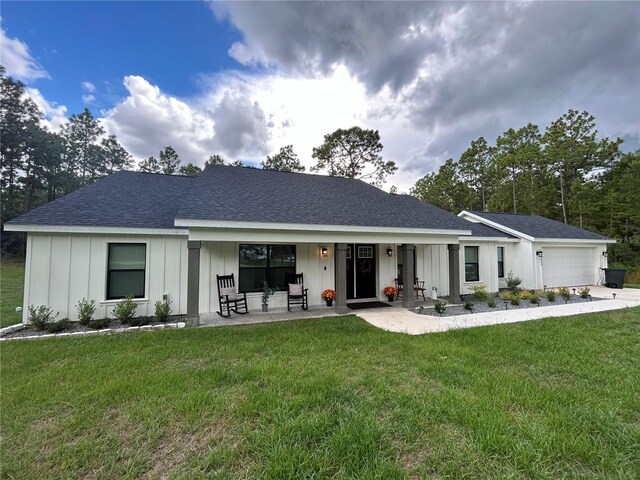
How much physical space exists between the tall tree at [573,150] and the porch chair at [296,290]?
23.0 m

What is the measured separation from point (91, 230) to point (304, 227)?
5.22 metres

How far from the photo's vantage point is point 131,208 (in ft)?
24.3

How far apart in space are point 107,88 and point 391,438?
15.2m

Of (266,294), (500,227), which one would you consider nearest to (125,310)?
(266,294)

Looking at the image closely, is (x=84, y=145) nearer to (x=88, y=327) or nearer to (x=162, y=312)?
(x=88, y=327)

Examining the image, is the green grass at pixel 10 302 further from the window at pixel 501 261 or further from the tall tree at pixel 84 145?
the tall tree at pixel 84 145

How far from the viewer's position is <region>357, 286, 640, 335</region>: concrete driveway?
6.14 meters

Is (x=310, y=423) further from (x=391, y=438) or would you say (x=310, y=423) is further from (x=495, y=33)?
(x=495, y=33)

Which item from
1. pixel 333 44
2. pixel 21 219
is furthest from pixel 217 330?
pixel 333 44

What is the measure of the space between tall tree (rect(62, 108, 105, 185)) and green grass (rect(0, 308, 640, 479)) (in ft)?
120

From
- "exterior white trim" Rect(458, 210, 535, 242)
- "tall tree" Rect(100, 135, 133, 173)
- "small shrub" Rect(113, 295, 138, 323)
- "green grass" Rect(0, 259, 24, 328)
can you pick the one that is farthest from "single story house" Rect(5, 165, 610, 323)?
"tall tree" Rect(100, 135, 133, 173)

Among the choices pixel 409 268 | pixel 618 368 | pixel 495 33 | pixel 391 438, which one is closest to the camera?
pixel 391 438

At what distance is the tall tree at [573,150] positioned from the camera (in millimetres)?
19469

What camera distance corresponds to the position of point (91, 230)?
6422mm
